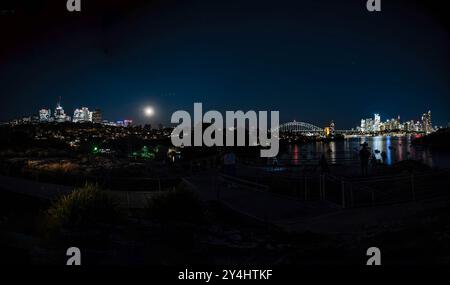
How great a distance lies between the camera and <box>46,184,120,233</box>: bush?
6965mm

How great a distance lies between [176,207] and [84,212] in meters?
2.24

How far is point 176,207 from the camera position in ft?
28.7

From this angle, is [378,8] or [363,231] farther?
[378,8]

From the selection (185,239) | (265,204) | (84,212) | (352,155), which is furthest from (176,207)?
(352,155)

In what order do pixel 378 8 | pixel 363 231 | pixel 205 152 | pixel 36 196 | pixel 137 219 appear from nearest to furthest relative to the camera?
pixel 363 231 < pixel 137 219 < pixel 378 8 < pixel 36 196 < pixel 205 152

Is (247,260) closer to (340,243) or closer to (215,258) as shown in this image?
(215,258)

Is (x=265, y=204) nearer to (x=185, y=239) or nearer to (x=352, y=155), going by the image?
(x=185, y=239)

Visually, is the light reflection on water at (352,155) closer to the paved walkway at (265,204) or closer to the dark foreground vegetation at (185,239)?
the paved walkway at (265,204)

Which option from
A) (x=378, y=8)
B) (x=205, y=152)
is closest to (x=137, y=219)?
(x=378, y=8)

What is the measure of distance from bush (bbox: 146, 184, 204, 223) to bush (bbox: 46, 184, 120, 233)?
42.1 inches

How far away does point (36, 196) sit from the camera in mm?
12078
